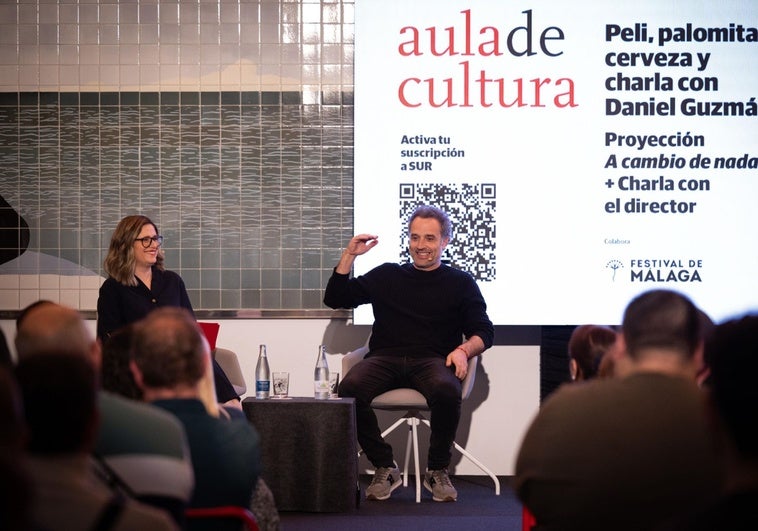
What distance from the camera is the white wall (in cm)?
584

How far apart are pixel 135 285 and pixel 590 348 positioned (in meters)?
2.74

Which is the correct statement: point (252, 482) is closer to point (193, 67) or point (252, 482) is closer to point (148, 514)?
point (148, 514)

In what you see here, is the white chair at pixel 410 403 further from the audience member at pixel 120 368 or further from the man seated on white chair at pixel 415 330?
the audience member at pixel 120 368

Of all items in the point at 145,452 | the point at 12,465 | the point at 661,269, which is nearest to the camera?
the point at 12,465

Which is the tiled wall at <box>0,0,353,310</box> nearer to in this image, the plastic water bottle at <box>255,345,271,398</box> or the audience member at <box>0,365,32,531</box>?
the plastic water bottle at <box>255,345,271,398</box>

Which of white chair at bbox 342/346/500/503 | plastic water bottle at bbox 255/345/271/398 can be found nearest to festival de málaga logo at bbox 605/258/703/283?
white chair at bbox 342/346/500/503

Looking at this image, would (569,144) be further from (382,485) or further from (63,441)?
(63,441)

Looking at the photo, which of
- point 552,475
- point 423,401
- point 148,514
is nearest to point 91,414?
point 148,514

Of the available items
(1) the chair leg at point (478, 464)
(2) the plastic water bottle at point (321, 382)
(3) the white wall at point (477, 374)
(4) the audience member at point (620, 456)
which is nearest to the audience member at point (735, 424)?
(4) the audience member at point (620, 456)

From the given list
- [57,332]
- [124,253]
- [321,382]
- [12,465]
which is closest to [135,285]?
[124,253]

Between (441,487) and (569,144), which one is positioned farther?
(569,144)

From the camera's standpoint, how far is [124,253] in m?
4.96

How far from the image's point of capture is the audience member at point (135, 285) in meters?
4.84

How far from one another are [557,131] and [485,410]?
1654 millimetres
